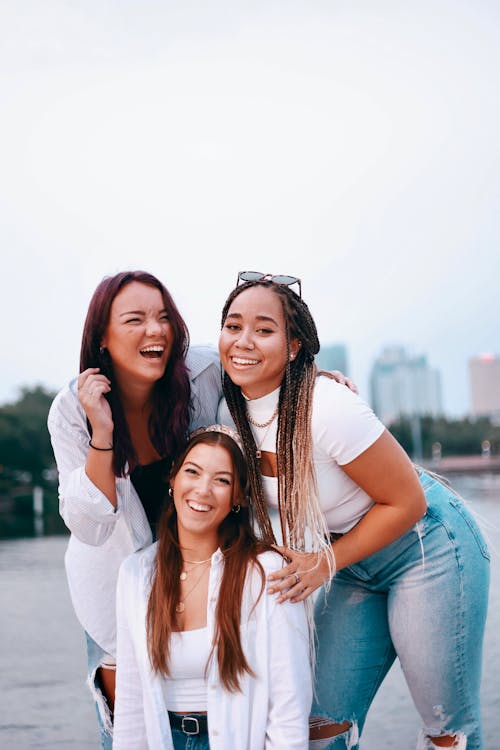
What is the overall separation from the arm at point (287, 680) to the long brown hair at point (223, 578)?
0.11 metres

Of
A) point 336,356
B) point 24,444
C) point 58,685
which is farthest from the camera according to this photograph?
point 336,356

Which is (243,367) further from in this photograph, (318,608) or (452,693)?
(452,693)

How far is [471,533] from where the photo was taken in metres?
2.98

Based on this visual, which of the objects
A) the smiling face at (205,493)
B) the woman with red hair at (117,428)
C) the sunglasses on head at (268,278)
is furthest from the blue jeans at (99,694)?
the sunglasses on head at (268,278)

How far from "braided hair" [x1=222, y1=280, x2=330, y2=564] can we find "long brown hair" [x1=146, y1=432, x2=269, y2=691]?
66mm

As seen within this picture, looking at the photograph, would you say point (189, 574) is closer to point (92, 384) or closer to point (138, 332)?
point (92, 384)

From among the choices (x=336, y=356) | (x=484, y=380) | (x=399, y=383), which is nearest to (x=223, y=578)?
(x=336, y=356)

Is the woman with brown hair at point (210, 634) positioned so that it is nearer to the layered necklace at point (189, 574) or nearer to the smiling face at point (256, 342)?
the layered necklace at point (189, 574)

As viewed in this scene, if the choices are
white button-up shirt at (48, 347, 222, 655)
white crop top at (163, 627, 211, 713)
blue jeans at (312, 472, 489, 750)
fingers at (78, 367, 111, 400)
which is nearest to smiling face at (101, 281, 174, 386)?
fingers at (78, 367, 111, 400)

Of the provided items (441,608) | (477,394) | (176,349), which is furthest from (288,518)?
(477,394)

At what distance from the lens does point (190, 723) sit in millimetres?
2719

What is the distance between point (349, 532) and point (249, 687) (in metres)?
0.63

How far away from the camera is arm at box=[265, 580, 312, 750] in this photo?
263 cm

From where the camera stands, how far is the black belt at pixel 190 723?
2.72m
